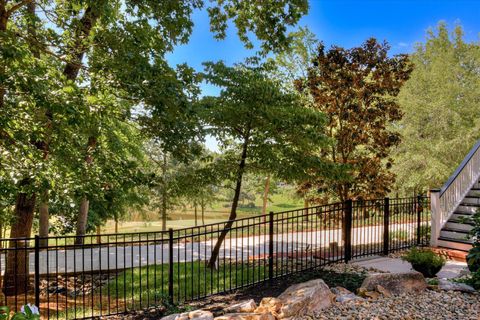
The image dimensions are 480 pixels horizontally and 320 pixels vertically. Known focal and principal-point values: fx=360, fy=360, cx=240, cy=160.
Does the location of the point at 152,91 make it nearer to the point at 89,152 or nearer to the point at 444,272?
the point at 89,152

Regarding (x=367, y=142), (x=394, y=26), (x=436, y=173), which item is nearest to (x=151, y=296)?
(x=367, y=142)

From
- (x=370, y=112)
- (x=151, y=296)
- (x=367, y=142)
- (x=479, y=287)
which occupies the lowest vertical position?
(x=151, y=296)

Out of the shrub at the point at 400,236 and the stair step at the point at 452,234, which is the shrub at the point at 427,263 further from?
the shrub at the point at 400,236

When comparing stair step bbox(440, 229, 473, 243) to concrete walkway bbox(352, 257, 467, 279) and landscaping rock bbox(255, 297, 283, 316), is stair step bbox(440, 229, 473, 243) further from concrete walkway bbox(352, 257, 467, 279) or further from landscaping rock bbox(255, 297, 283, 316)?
landscaping rock bbox(255, 297, 283, 316)

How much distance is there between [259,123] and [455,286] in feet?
15.3

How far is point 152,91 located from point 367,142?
6763mm

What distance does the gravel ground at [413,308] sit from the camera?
4.48m

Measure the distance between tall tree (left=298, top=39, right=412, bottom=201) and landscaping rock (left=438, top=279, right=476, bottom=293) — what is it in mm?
4091

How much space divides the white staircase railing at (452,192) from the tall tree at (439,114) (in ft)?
13.8

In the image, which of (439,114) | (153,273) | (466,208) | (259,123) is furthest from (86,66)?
(439,114)

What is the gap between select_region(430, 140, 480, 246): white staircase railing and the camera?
30.5ft

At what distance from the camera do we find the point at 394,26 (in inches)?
607

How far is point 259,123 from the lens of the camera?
796cm

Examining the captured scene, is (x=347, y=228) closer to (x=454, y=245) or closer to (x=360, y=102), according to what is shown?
(x=454, y=245)
